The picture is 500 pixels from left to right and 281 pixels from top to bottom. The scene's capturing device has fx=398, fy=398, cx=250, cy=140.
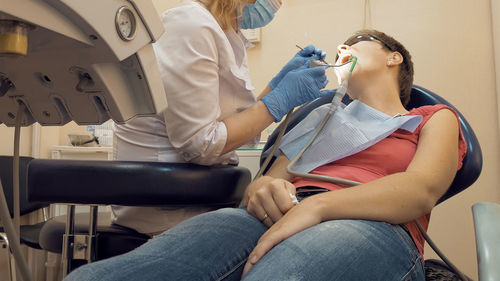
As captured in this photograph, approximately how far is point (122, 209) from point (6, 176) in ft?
5.23

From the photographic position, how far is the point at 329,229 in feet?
2.37

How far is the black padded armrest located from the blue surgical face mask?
26.7 inches

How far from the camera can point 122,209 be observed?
43.1 inches

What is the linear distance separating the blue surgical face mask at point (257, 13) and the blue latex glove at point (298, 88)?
243 millimetres

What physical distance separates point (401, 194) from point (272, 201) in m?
0.27

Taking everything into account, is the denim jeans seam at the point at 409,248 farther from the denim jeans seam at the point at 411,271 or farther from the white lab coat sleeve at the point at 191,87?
the white lab coat sleeve at the point at 191,87

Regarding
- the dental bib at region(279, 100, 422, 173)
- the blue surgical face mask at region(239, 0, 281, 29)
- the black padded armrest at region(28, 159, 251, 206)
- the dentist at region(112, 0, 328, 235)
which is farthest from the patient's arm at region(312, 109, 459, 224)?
the blue surgical face mask at region(239, 0, 281, 29)

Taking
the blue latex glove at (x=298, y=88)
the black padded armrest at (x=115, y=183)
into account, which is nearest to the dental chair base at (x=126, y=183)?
the black padded armrest at (x=115, y=183)

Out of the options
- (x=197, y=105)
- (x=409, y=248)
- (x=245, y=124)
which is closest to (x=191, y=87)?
(x=197, y=105)

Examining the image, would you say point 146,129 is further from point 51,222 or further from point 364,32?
point 364,32

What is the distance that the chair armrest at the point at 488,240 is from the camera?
2.04 feet

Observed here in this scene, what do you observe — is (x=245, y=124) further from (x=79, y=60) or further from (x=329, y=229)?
(x=79, y=60)

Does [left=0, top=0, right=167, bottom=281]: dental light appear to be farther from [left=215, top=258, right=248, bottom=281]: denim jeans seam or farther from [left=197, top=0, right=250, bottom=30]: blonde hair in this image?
[left=197, top=0, right=250, bottom=30]: blonde hair

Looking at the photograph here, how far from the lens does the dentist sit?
1058 millimetres
